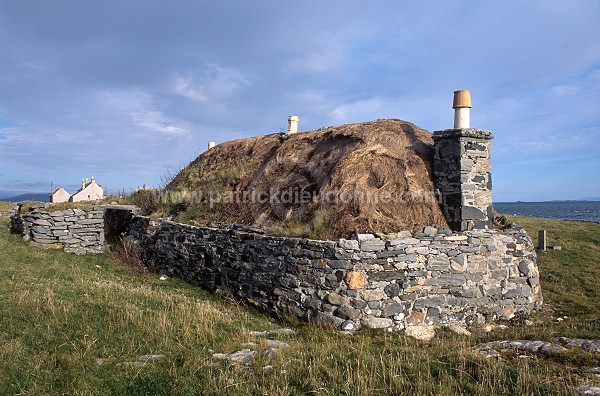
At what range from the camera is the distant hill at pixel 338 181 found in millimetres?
10367

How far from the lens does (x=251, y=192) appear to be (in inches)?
556

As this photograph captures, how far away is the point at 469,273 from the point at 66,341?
27.4 ft

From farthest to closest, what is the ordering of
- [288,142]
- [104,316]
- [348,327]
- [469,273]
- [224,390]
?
[288,142] < [469,273] < [348,327] < [104,316] < [224,390]

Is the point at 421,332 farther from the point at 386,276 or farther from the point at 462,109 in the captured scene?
the point at 462,109

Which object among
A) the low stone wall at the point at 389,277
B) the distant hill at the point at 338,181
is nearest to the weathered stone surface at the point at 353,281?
the low stone wall at the point at 389,277

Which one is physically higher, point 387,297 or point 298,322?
point 387,297

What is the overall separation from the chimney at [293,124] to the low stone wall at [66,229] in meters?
9.15

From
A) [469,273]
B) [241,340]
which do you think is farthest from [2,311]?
[469,273]

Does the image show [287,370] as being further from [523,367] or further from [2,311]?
[2,311]

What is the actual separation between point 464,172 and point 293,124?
7.55m

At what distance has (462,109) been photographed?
35.1ft

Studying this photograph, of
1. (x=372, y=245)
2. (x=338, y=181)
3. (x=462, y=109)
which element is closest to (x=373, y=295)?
(x=372, y=245)

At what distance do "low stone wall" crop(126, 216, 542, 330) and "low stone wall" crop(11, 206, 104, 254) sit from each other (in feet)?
30.5

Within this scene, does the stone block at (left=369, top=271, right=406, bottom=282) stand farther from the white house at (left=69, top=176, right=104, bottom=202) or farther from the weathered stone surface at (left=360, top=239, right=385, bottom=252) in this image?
the white house at (left=69, top=176, right=104, bottom=202)
